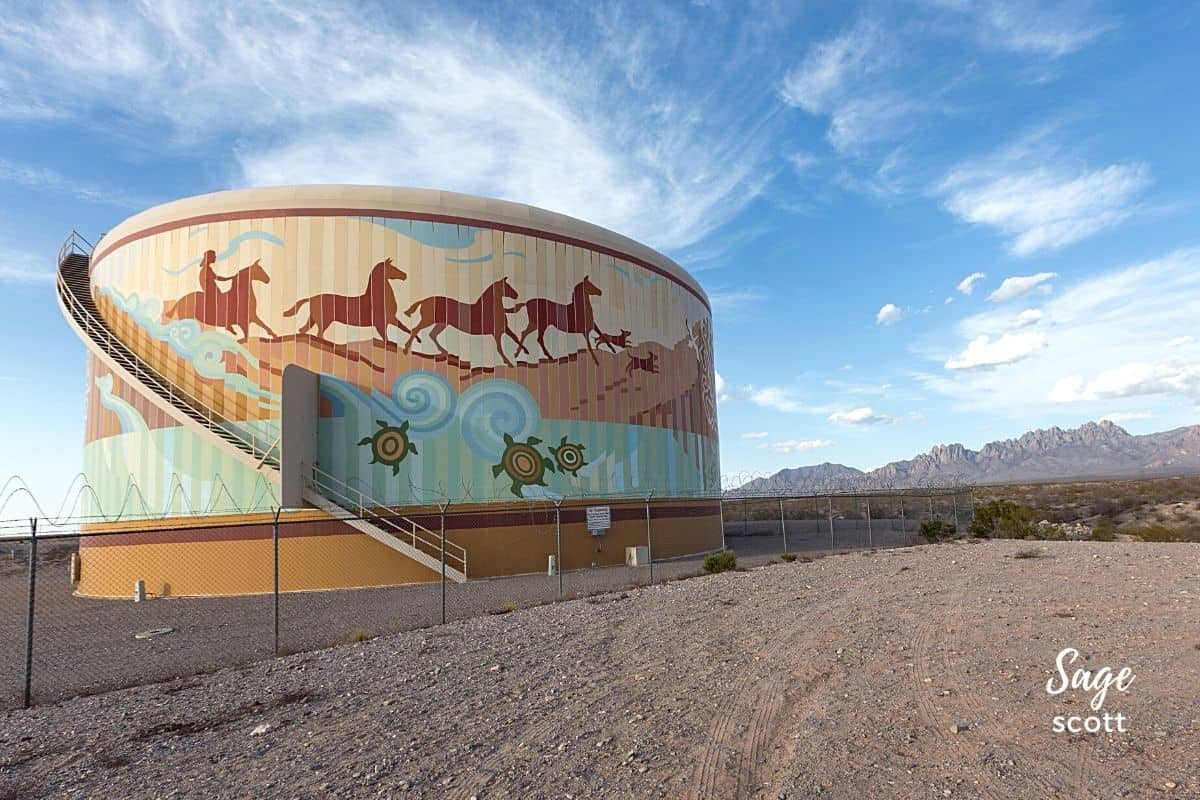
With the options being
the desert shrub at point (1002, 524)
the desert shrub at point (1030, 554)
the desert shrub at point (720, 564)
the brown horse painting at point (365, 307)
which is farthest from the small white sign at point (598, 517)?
the desert shrub at point (1002, 524)

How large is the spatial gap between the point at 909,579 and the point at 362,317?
17.8 metres

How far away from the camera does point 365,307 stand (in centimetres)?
2356

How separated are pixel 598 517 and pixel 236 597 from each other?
11789 mm

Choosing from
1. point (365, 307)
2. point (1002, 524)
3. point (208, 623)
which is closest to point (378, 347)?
point (365, 307)

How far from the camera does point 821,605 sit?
14.9 m

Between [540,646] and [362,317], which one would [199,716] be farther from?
[362,317]

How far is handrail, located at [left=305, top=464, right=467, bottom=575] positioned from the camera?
22688 millimetres

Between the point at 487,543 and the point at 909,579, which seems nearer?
the point at 909,579

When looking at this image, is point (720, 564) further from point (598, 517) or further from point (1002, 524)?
point (1002, 524)

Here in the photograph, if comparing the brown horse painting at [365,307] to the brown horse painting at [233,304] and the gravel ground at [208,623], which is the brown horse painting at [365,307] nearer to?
the brown horse painting at [233,304]

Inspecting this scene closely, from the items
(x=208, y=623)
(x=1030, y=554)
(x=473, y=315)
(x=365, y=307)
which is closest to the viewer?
(x=208, y=623)

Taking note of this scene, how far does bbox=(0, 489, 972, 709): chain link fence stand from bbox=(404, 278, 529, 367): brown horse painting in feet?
19.6

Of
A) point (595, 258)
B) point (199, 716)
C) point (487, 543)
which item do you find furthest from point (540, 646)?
point (595, 258)

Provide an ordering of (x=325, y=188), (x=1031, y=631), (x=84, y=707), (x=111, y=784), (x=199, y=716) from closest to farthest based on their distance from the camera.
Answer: (x=111, y=784)
(x=199, y=716)
(x=84, y=707)
(x=1031, y=631)
(x=325, y=188)
